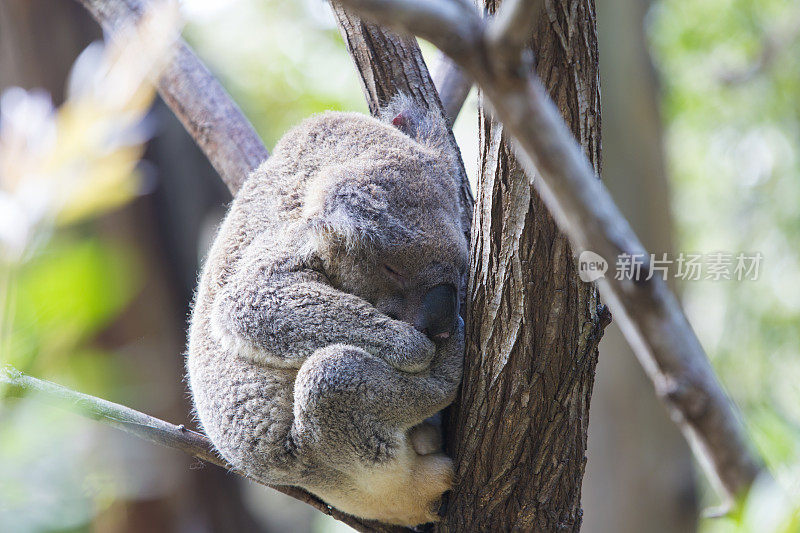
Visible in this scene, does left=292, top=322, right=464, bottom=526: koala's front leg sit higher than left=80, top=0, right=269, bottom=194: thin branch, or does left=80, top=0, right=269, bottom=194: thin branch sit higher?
left=80, top=0, right=269, bottom=194: thin branch

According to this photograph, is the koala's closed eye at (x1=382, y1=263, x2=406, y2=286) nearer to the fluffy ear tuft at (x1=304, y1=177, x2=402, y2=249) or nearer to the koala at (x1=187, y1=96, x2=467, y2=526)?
the koala at (x1=187, y1=96, x2=467, y2=526)

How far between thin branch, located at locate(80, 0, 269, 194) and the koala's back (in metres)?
0.77

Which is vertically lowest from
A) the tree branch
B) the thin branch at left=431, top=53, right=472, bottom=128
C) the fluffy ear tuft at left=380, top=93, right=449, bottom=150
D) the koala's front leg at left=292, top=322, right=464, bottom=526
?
the koala's front leg at left=292, top=322, right=464, bottom=526

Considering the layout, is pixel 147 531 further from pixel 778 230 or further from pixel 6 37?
pixel 778 230

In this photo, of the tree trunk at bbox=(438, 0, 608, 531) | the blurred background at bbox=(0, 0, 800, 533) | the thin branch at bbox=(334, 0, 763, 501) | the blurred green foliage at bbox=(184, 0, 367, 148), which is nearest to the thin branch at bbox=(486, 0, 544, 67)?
the thin branch at bbox=(334, 0, 763, 501)

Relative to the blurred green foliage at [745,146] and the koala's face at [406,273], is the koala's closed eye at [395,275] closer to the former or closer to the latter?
the koala's face at [406,273]

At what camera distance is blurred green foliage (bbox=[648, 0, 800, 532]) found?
753 centimetres

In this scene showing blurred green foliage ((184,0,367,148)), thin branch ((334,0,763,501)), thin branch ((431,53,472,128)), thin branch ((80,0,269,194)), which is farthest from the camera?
blurred green foliage ((184,0,367,148))

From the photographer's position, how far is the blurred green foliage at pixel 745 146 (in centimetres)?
753

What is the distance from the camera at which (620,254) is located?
0.95m

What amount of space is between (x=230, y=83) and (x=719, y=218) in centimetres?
650

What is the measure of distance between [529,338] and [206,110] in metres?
2.51

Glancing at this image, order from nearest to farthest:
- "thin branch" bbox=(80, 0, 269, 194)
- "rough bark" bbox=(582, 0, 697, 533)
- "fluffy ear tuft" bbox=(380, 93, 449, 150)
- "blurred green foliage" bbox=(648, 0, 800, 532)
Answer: "fluffy ear tuft" bbox=(380, 93, 449, 150) → "thin branch" bbox=(80, 0, 269, 194) → "rough bark" bbox=(582, 0, 697, 533) → "blurred green foliage" bbox=(648, 0, 800, 532)

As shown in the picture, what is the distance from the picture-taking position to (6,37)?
6.91m
